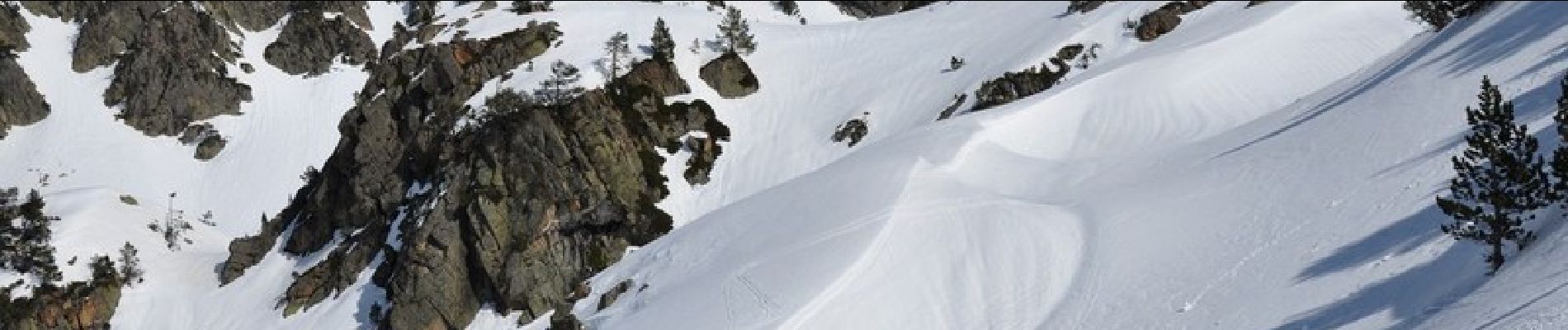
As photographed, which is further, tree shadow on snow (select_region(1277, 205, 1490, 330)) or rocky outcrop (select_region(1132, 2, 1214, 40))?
rocky outcrop (select_region(1132, 2, 1214, 40))

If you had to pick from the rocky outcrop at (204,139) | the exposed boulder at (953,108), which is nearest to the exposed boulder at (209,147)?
the rocky outcrop at (204,139)

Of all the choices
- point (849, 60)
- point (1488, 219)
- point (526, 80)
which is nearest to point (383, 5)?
point (526, 80)

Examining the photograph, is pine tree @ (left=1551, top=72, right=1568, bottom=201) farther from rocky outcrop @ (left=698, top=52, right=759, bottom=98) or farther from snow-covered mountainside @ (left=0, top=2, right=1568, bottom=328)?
rocky outcrop @ (left=698, top=52, right=759, bottom=98)

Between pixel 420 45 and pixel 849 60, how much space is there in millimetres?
35696

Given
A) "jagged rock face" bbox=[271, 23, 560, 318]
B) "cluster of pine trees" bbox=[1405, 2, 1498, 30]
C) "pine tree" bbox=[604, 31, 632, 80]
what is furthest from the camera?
"pine tree" bbox=[604, 31, 632, 80]

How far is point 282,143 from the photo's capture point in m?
83.0

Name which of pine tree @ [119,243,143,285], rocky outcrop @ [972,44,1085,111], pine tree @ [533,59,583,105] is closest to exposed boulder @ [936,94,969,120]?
rocky outcrop @ [972,44,1085,111]

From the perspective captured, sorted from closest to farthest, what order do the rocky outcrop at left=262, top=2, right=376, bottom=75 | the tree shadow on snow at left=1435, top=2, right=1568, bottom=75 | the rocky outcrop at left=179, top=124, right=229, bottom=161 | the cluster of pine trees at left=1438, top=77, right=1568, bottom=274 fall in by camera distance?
the cluster of pine trees at left=1438, top=77, right=1568, bottom=274, the tree shadow on snow at left=1435, top=2, right=1568, bottom=75, the rocky outcrop at left=179, top=124, right=229, bottom=161, the rocky outcrop at left=262, top=2, right=376, bottom=75

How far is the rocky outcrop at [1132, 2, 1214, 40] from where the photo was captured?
6147 cm

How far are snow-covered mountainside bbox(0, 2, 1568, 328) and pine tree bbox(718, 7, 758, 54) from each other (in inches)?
25.8

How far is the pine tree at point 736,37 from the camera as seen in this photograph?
7650 centimetres

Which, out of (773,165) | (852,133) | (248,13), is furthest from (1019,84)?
(248,13)

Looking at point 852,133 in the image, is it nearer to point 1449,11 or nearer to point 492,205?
point 492,205

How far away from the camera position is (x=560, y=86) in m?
66.8
